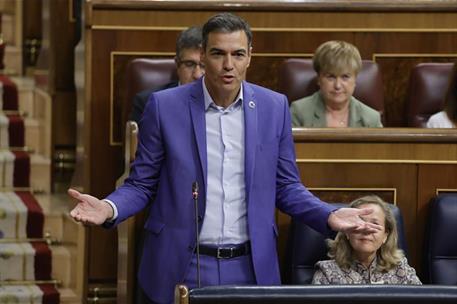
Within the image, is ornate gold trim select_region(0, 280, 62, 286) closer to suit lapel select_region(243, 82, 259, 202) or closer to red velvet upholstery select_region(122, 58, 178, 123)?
red velvet upholstery select_region(122, 58, 178, 123)

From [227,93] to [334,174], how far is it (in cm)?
49

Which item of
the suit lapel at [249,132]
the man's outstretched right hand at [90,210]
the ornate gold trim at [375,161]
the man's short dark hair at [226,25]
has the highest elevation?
A: the man's short dark hair at [226,25]

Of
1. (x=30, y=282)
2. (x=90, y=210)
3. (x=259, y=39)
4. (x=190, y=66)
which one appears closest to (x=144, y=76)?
(x=190, y=66)

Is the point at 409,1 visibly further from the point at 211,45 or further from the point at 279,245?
the point at 211,45

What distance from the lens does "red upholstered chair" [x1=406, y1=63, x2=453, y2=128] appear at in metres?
2.91

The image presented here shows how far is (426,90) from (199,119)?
3.82 ft

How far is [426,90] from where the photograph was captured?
2.92 m

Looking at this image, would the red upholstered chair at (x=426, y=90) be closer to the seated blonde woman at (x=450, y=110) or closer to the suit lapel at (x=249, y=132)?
the seated blonde woman at (x=450, y=110)

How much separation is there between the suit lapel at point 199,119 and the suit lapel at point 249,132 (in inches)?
2.5

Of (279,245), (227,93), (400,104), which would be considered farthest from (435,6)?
(227,93)

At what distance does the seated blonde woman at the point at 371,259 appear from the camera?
6.80ft

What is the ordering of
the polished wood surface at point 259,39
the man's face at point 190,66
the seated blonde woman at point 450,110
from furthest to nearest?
1. the polished wood surface at point 259,39
2. the seated blonde woman at point 450,110
3. the man's face at point 190,66

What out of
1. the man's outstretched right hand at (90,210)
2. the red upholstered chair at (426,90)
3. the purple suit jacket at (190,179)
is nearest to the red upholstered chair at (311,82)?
the red upholstered chair at (426,90)

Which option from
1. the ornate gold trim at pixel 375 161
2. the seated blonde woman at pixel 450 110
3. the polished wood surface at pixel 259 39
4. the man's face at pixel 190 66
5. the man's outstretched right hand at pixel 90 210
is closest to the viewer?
the man's outstretched right hand at pixel 90 210
